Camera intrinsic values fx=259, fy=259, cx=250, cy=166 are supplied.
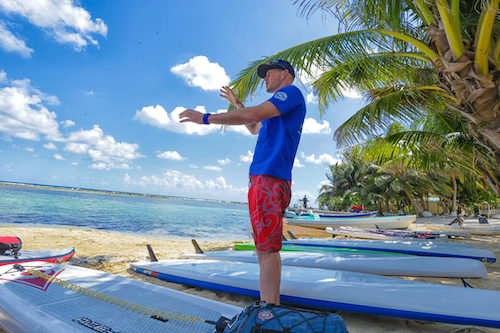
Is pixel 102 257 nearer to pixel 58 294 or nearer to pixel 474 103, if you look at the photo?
pixel 58 294

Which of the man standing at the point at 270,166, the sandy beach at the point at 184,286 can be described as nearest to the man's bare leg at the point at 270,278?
the man standing at the point at 270,166

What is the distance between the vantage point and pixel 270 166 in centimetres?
157

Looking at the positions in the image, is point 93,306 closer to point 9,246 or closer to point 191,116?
point 191,116

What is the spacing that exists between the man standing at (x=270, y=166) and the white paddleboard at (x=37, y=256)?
352 cm

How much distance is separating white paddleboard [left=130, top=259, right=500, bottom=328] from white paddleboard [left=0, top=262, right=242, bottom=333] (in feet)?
2.03

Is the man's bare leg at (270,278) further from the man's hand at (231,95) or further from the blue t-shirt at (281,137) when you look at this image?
the man's hand at (231,95)

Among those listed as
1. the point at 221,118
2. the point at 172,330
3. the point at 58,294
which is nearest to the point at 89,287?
the point at 58,294

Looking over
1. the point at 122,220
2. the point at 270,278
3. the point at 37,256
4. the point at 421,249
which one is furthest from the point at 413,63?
the point at 122,220

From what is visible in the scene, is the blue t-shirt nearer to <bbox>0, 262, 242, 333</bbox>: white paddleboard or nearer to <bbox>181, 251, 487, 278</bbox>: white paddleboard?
<bbox>0, 262, 242, 333</bbox>: white paddleboard

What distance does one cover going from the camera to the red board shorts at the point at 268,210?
1.51 meters

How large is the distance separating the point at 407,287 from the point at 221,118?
2.02 metres

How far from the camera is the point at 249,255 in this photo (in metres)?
3.84

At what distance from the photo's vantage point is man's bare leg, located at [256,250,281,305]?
1.46 meters

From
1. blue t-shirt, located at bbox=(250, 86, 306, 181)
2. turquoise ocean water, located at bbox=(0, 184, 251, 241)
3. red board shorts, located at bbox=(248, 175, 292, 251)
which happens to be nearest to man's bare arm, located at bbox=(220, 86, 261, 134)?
blue t-shirt, located at bbox=(250, 86, 306, 181)
